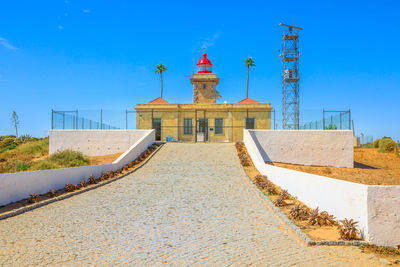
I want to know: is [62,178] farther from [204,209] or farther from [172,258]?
[172,258]

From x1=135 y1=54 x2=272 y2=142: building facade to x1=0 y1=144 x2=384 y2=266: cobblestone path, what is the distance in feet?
54.0

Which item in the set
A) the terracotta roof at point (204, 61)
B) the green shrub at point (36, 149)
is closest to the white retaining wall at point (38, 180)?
the green shrub at point (36, 149)

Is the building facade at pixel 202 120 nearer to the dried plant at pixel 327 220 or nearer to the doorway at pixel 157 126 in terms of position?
the doorway at pixel 157 126

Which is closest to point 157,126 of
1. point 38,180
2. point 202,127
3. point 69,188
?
point 202,127

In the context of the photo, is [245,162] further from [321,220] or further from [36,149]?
[36,149]

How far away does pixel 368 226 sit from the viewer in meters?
5.24

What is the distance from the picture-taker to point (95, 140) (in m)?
22.0

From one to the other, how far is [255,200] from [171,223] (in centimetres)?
338

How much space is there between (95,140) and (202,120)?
1007cm

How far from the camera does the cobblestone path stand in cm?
468

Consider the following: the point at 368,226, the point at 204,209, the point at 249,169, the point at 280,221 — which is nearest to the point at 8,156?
the point at 249,169

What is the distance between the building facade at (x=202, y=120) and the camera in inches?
1072

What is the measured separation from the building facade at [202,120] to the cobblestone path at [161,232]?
16.5 m

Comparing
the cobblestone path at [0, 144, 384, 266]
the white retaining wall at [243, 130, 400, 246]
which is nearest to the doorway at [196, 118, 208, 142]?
the cobblestone path at [0, 144, 384, 266]
